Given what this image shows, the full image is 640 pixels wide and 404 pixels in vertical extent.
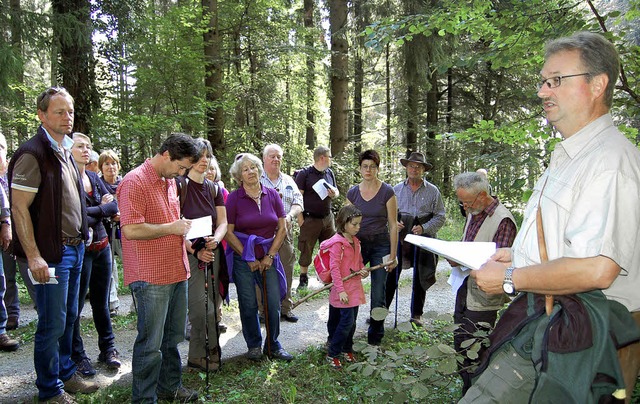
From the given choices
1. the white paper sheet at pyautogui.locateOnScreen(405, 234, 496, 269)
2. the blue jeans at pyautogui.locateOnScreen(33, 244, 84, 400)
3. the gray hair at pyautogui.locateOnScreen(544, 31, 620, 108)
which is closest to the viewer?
the gray hair at pyautogui.locateOnScreen(544, 31, 620, 108)

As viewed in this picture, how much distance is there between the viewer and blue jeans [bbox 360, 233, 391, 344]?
539 cm

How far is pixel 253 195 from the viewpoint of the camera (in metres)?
4.87

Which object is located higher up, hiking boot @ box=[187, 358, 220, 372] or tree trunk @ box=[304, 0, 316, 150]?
tree trunk @ box=[304, 0, 316, 150]

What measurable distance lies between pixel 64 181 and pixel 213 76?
802 cm

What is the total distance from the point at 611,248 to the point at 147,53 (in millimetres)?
10285

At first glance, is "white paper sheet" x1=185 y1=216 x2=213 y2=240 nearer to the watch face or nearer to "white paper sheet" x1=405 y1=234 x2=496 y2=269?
"white paper sheet" x1=405 y1=234 x2=496 y2=269

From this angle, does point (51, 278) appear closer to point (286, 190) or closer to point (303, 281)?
point (286, 190)

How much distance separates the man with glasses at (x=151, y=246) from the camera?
3.48 metres

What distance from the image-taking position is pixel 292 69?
15344 millimetres

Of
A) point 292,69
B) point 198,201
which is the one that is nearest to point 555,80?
point 198,201

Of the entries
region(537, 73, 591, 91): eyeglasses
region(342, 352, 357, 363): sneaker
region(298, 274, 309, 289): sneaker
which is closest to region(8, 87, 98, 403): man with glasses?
region(342, 352, 357, 363): sneaker

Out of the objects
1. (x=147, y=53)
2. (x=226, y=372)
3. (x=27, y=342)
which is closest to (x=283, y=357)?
(x=226, y=372)

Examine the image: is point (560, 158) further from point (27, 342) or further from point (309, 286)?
point (309, 286)

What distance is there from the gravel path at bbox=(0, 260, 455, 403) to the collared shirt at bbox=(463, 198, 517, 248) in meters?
2.46
